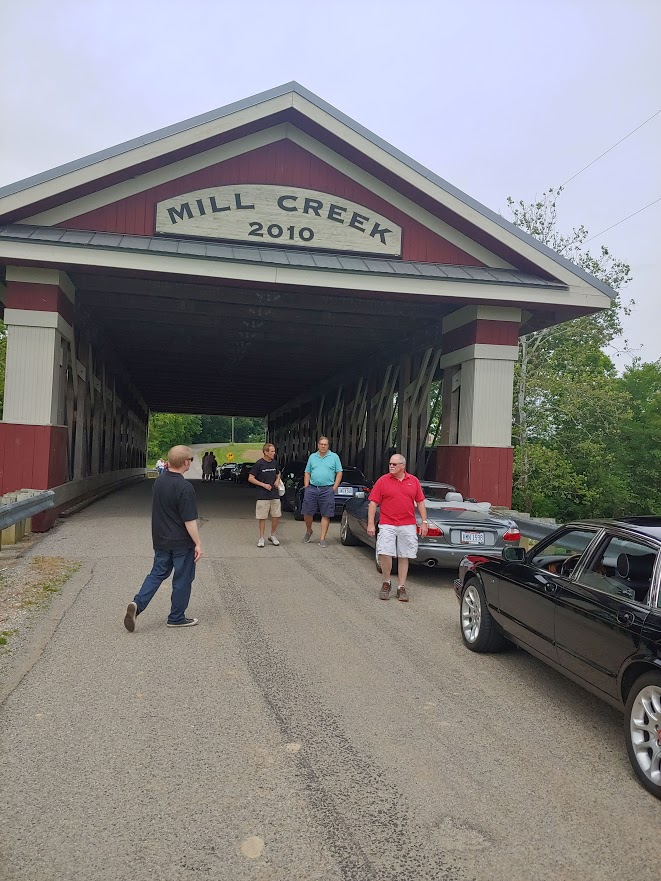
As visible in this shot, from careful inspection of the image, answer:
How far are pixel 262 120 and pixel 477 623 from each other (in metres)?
10.7

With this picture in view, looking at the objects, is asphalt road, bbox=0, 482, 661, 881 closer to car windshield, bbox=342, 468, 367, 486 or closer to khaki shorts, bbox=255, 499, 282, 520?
khaki shorts, bbox=255, 499, 282, 520

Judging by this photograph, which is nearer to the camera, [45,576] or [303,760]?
[303,760]

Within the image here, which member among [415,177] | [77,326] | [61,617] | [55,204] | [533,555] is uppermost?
[415,177]

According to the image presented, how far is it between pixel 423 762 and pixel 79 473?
587 inches

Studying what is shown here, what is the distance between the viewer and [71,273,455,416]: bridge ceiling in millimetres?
15570

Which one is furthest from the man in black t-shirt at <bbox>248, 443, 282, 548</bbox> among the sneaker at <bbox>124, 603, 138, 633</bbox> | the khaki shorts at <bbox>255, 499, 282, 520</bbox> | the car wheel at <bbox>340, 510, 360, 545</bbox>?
the sneaker at <bbox>124, 603, 138, 633</bbox>

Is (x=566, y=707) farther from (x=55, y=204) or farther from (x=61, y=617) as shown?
(x=55, y=204)

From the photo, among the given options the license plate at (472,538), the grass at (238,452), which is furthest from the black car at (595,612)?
the grass at (238,452)

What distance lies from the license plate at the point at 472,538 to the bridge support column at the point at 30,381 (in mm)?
7359

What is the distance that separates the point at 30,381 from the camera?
1247cm

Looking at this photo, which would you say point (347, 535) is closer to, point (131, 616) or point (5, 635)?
point (131, 616)

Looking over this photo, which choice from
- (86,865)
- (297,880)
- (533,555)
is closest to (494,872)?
(297,880)

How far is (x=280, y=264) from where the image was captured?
12617 mm

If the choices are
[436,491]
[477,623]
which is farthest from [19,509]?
[477,623]
